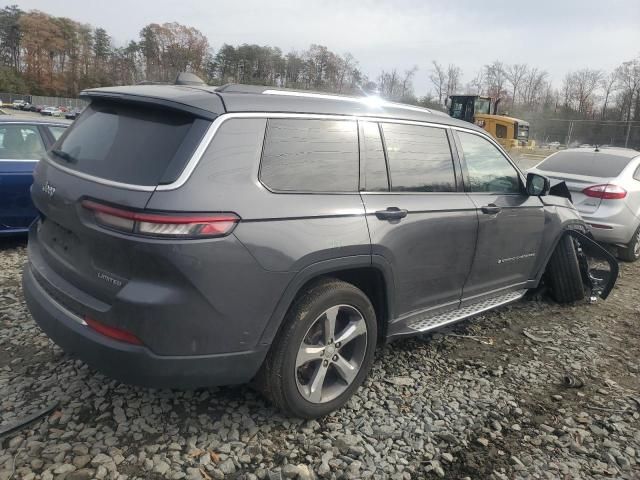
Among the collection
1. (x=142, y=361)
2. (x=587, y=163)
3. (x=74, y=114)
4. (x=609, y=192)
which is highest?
(x=587, y=163)

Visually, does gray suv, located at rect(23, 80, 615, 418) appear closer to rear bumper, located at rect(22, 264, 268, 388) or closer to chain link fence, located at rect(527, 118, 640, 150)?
rear bumper, located at rect(22, 264, 268, 388)

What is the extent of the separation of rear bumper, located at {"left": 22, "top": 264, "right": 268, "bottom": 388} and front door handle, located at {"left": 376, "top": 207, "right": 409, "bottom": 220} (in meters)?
1.04

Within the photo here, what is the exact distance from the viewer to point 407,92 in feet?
219

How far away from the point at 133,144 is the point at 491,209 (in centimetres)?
261

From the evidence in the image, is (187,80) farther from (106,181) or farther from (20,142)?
(20,142)

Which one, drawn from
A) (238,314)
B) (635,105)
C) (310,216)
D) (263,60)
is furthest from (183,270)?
(263,60)

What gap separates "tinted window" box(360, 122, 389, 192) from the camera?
3.01 metres

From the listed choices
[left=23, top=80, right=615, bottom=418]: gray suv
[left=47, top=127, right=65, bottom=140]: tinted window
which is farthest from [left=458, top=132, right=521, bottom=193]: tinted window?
[left=47, top=127, right=65, bottom=140]: tinted window

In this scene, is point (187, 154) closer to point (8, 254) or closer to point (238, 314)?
point (238, 314)

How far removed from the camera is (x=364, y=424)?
288 cm

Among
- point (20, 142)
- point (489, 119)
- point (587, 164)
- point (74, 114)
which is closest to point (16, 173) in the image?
point (20, 142)

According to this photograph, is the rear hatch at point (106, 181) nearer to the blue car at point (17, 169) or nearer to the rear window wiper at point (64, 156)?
the rear window wiper at point (64, 156)

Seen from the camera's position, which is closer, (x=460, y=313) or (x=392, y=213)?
(x=392, y=213)

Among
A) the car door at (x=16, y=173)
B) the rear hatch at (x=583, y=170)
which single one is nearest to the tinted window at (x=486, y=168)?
the rear hatch at (x=583, y=170)
